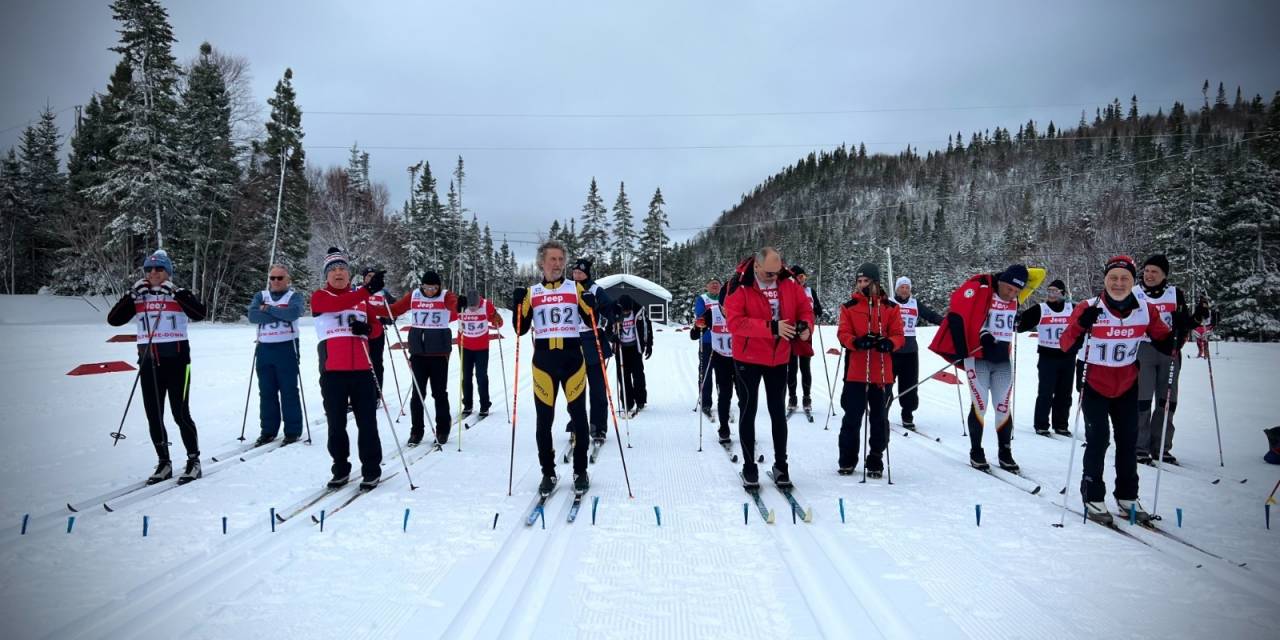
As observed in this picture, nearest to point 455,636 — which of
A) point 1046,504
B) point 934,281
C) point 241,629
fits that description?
point 241,629

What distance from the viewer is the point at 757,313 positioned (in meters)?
4.62

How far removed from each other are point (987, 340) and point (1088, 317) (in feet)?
3.70

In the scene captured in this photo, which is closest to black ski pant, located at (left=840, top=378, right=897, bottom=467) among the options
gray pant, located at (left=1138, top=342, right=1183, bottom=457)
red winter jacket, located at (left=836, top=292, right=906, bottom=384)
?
red winter jacket, located at (left=836, top=292, right=906, bottom=384)

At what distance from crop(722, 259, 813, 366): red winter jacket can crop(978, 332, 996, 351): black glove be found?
6.53 feet

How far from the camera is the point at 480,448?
6.41 meters

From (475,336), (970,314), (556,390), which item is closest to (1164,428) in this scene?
(970,314)

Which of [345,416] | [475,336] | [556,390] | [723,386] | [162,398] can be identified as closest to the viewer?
[556,390]

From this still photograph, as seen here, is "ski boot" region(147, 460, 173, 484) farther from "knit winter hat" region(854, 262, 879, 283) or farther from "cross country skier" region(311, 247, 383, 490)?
"knit winter hat" region(854, 262, 879, 283)

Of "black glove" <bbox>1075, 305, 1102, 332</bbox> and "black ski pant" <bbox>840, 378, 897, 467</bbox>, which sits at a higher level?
"black glove" <bbox>1075, 305, 1102, 332</bbox>

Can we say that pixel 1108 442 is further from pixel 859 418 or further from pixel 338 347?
pixel 338 347

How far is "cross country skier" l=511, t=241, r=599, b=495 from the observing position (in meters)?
4.56

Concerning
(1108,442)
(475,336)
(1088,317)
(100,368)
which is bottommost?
(100,368)

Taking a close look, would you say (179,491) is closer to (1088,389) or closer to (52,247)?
(1088,389)

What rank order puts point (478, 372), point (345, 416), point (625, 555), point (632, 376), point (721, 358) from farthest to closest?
point (632, 376), point (478, 372), point (721, 358), point (345, 416), point (625, 555)
